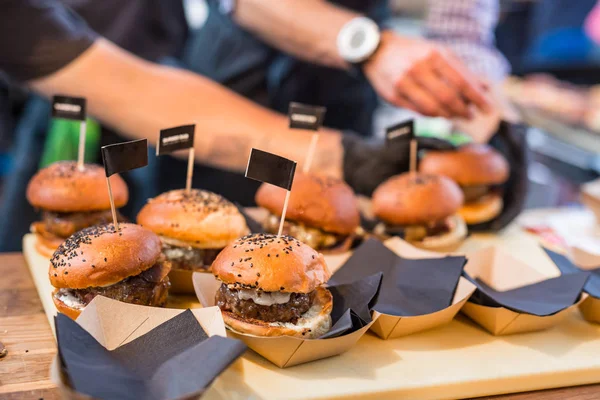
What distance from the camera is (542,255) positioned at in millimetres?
3039

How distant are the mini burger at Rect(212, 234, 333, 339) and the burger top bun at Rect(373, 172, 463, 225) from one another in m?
0.98

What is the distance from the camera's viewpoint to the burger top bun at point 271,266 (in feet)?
Result: 5.98

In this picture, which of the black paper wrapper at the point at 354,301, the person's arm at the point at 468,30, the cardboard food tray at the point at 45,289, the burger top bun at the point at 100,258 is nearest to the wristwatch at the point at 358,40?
the person's arm at the point at 468,30

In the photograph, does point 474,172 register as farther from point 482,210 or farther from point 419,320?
point 419,320

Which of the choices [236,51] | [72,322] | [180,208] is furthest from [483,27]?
[72,322]

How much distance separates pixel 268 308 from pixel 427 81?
62.6 inches

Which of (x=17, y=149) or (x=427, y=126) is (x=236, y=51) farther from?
(x=427, y=126)

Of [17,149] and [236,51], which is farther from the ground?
[236,51]

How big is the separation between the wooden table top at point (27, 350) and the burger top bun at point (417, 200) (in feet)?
3.47

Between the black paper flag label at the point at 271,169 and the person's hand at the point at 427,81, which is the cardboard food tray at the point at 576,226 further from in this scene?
the black paper flag label at the point at 271,169

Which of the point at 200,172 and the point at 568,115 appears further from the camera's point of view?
the point at 568,115

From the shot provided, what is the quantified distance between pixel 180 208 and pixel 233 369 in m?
0.75

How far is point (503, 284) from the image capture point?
2.48 meters

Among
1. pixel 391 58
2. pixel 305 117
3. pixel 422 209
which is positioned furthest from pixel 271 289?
pixel 391 58
